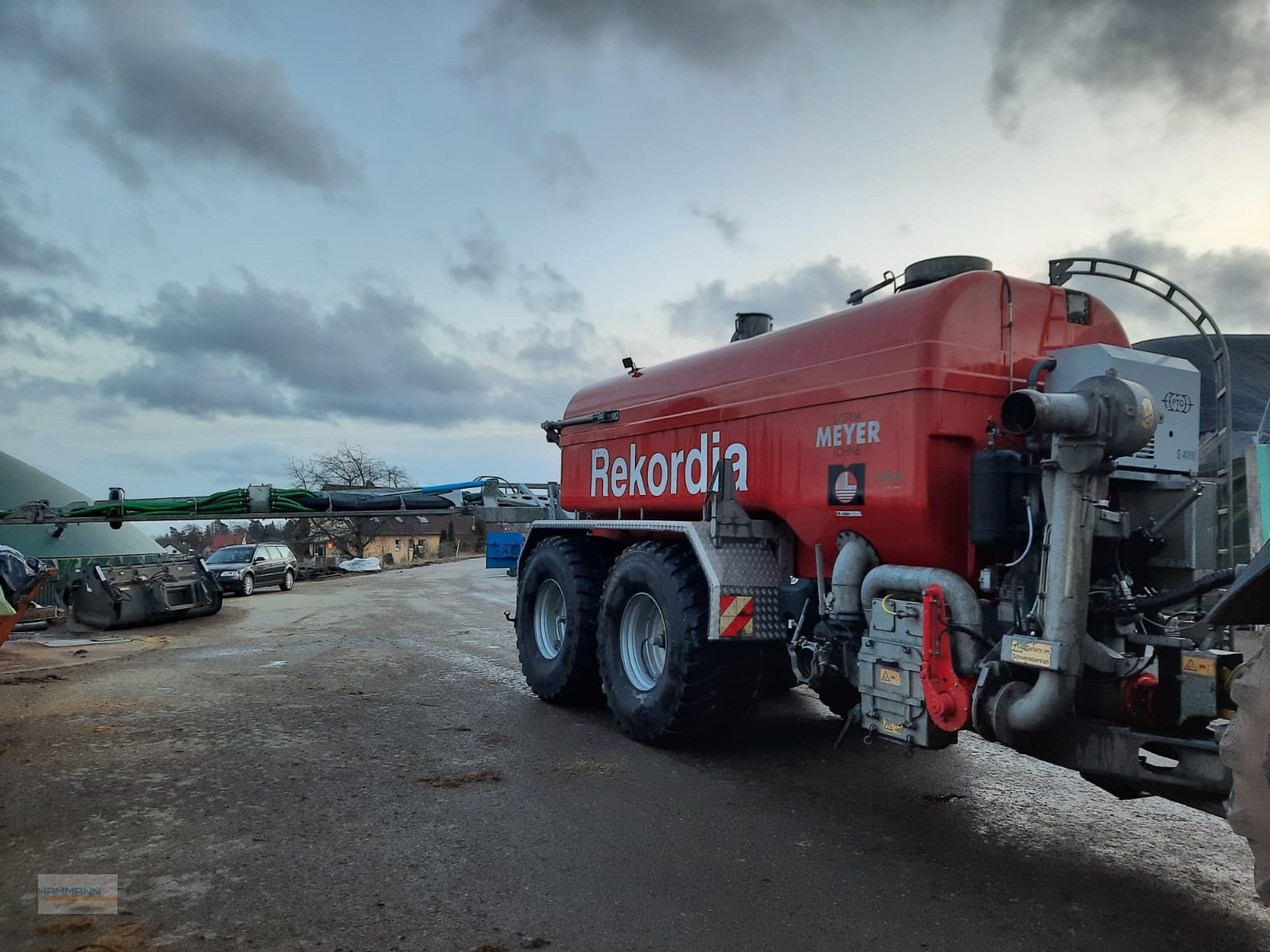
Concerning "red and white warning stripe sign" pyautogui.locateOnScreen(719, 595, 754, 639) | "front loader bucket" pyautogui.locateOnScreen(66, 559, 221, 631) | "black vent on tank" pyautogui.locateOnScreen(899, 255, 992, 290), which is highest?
"black vent on tank" pyautogui.locateOnScreen(899, 255, 992, 290)

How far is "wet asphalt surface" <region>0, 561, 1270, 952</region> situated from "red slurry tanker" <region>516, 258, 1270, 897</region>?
0.58 meters

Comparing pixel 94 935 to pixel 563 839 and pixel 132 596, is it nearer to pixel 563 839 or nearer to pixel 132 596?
pixel 563 839

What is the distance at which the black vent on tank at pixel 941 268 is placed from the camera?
5.45 metres

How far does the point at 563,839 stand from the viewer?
15.6ft

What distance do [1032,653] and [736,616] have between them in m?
2.18

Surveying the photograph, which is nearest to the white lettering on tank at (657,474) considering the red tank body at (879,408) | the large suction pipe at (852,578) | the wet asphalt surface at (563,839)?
the red tank body at (879,408)

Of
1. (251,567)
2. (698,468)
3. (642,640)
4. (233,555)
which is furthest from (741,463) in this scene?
(233,555)

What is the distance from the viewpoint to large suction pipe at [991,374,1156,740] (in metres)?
4.09

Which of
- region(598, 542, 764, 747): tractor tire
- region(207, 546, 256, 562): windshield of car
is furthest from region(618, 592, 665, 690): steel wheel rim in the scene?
region(207, 546, 256, 562): windshield of car

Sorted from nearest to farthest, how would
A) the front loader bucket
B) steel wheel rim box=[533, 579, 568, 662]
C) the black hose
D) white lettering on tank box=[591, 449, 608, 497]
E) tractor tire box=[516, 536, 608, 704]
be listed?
1. the black hose
2. tractor tire box=[516, 536, 608, 704]
3. white lettering on tank box=[591, 449, 608, 497]
4. steel wheel rim box=[533, 579, 568, 662]
5. the front loader bucket

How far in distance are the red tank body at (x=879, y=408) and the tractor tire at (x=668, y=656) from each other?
0.67m

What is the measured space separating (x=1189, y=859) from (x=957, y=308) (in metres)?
3.13

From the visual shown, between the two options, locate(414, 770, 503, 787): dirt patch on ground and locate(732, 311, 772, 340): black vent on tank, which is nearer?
locate(414, 770, 503, 787): dirt patch on ground

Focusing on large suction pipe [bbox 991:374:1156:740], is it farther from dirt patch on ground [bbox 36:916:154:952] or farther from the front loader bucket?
the front loader bucket
